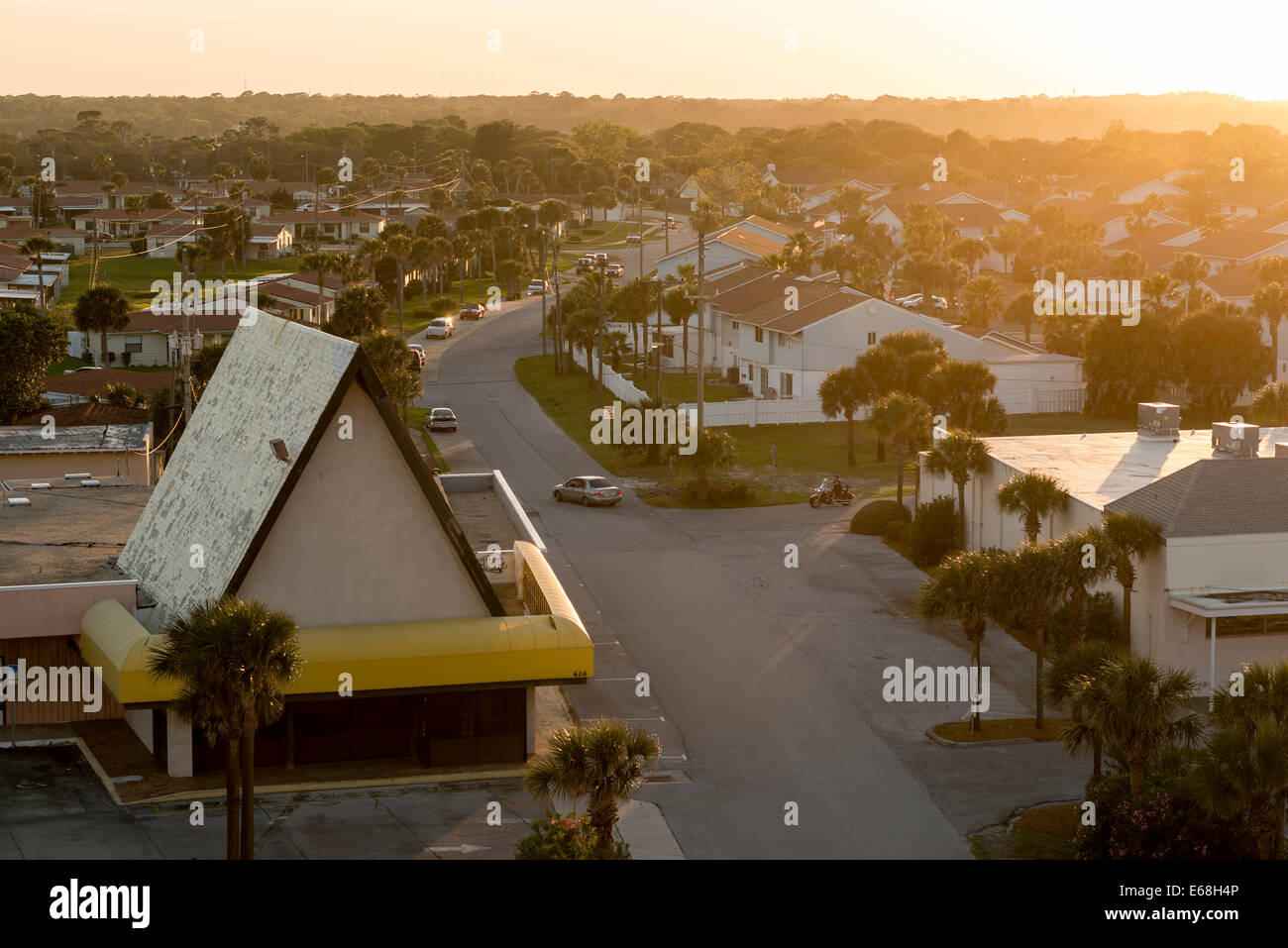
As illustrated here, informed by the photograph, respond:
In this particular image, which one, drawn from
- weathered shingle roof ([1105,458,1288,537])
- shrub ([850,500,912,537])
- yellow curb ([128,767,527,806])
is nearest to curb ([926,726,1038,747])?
weathered shingle roof ([1105,458,1288,537])

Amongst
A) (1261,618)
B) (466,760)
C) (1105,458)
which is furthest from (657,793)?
(1105,458)

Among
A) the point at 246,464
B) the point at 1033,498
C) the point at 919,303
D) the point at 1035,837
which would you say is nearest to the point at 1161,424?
the point at 1033,498

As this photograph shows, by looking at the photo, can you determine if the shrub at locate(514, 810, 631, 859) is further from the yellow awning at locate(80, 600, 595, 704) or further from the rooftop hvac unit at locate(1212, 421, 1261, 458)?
the rooftop hvac unit at locate(1212, 421, 1261, 458)

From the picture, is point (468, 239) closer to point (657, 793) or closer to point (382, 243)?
point (382, 243)

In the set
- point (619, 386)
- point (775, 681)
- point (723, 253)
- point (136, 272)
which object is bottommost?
→ point (775, 681)

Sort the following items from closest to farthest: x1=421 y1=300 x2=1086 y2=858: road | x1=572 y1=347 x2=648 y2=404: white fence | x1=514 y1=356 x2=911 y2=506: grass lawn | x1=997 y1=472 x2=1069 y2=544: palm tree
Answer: x1=421 y1=300 x2=1086 y2=858: road < x1=997 y1=472 x2=1069 y2=544: palm tree < x1=514 y1=356 x2=911 y2=506: grass lawn < x1=572 y1=347 x2=648 y2=404: white fence

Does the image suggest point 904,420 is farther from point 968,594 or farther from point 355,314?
point 355,314

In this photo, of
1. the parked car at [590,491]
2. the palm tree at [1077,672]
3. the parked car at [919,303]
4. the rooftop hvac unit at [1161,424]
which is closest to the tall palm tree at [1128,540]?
the palm tree at [1077,672]
